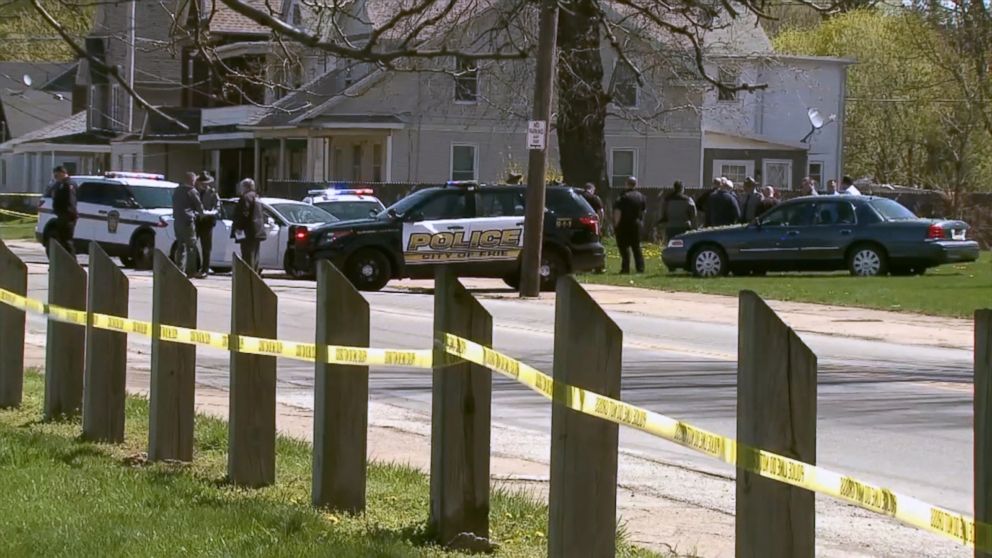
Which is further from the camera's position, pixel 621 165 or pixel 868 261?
pixel 621 165

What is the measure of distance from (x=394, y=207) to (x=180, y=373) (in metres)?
17.7

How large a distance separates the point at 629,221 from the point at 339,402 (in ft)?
71.9

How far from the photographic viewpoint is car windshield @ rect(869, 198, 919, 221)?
2794cm

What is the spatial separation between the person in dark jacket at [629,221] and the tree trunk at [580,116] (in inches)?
197

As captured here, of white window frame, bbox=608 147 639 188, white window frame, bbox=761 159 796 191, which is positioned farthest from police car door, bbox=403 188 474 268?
white window frame, bbox=761 159 796 191

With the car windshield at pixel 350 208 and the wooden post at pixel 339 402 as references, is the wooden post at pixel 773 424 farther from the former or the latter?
the car windshield at pixel 350 208

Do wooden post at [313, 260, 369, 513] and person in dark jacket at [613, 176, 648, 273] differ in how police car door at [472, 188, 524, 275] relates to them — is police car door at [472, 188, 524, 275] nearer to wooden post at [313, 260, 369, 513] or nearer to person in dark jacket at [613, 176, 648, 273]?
person in dark jacket at [613, 176, 648, 273]

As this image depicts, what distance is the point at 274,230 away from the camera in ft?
96.7

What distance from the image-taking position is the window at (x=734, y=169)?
166 feet

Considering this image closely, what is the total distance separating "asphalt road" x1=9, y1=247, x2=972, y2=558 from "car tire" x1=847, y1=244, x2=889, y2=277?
781cm

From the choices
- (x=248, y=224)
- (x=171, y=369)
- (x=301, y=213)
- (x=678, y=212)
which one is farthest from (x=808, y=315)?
(x=171, y=369)

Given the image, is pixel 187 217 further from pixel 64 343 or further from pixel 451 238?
pixel 64 343

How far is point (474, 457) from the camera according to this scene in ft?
21.0

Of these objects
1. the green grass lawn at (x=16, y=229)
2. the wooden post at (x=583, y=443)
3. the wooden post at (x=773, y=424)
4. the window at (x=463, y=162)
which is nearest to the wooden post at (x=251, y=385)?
the wooden post at (x=583, y=443)
